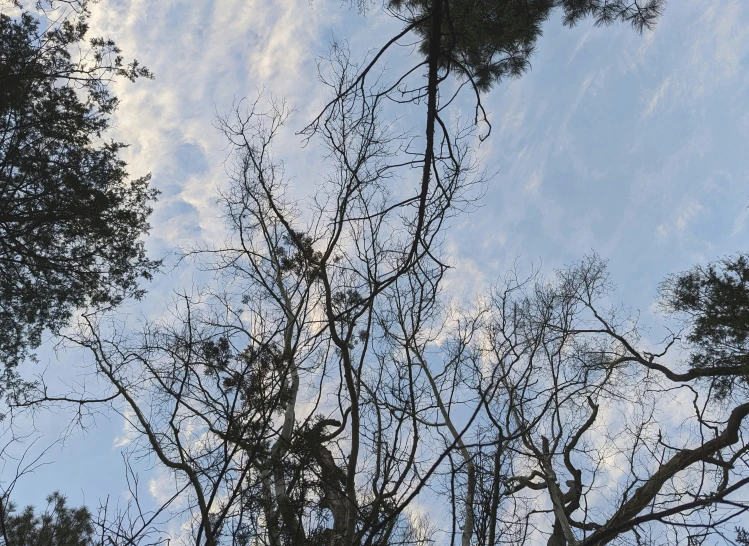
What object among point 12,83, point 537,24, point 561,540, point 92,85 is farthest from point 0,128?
point 561,540

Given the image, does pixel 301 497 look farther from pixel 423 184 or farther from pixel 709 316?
pixel 709 316

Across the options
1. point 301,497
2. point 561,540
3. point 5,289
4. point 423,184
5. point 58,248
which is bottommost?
point 301,497

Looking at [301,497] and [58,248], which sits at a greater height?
[58,248]

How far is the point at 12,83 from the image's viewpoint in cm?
724

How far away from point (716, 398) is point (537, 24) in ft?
30.0

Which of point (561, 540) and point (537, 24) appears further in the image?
point (561, 540)

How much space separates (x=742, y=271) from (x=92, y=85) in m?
13.5

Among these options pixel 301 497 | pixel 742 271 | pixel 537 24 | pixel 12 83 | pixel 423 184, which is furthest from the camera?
pixel 742 271

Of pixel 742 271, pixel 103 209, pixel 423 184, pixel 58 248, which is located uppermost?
pixel 742 271

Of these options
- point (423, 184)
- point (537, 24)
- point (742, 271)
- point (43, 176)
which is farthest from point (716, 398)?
point (43, 176)

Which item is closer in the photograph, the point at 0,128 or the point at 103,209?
the point at 0,128

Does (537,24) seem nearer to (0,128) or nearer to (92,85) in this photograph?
(92,85)

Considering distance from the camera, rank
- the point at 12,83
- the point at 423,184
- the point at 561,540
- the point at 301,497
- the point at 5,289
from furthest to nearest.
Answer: the point at 561,540, the point at 5,289, the point at 12,83, the point at 301,497, the point at 423,184

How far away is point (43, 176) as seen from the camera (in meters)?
7.69
